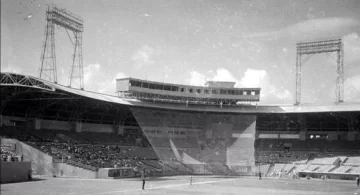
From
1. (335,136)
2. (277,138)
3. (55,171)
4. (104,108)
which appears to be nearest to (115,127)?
(104,108)

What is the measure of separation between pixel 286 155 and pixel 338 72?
725 inches

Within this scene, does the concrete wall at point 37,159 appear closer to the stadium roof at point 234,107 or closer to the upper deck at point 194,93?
the stadium roof at point 234,107

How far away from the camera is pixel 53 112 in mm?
65000

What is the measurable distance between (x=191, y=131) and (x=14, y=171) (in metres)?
42.0

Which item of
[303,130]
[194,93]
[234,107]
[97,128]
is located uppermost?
[194,93]

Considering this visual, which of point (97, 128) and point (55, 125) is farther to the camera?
point (97, 128)

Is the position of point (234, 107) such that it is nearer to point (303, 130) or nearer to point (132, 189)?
point (303, 130)

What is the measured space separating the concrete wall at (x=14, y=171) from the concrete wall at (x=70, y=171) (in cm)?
833

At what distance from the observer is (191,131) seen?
79.4 m

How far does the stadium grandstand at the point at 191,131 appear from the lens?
62062mm

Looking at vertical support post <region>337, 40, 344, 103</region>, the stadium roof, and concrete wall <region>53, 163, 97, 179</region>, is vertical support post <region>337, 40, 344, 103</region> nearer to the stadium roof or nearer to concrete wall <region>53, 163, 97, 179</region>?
the stadium roof

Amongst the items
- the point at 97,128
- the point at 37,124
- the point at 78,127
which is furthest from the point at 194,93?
the point at 37,124

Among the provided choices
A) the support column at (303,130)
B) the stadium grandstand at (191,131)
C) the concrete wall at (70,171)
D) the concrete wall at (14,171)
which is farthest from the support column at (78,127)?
the support column at (303,130)

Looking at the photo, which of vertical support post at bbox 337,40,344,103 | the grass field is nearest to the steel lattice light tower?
vertical support post at bbox 337,40,344,103
